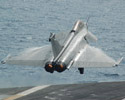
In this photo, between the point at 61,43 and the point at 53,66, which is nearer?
the point at 53,66

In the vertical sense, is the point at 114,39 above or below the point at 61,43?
below

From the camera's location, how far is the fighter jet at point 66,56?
179 ft

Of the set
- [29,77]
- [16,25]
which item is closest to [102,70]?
[29,77]

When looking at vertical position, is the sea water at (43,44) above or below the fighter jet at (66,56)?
below

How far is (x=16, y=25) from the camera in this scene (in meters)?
192

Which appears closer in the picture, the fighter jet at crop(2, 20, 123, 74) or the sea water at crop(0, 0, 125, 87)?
the fighter jet at crop(2, 20, 123, 74)

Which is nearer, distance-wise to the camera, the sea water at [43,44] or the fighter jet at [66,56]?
the fighter jet at [66,56]

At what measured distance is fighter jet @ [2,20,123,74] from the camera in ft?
179

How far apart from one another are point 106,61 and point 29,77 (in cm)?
6245

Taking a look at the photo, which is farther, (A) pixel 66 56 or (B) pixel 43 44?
(B) pixel 43 44

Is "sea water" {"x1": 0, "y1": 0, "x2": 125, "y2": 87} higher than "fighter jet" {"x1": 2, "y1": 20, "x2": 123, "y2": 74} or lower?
lower

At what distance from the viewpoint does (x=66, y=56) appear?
55.6m

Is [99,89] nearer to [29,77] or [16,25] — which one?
[29,77]

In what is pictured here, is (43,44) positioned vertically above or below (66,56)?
below
